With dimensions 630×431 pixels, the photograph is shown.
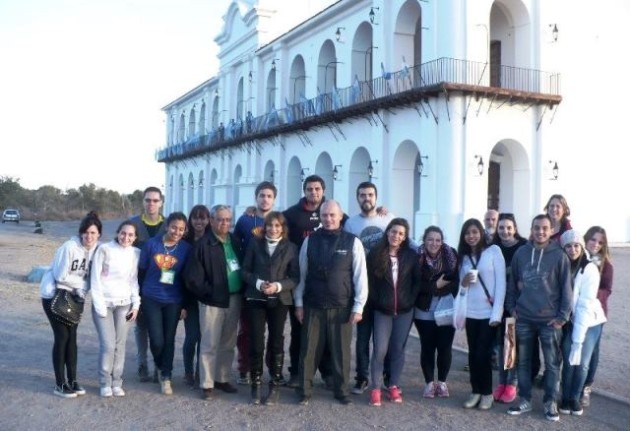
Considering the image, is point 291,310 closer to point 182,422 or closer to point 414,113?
point 182,422

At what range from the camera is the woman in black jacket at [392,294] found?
6.48m

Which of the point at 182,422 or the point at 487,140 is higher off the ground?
the point at 487,140

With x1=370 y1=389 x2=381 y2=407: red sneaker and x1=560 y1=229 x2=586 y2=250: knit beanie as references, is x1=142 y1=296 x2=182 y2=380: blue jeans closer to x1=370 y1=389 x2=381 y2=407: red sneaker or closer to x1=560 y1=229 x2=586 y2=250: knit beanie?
x1=370 y1=389 x2=381 y2=407: red sneaker

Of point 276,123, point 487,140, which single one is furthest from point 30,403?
point 276,123

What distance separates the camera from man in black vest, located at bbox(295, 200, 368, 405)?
20.9 feet

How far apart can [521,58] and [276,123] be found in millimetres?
12132

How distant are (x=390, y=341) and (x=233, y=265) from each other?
1673 millimetres

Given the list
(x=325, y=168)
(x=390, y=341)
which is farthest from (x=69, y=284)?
(x=325, y=168)

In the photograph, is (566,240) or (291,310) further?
(291,310)

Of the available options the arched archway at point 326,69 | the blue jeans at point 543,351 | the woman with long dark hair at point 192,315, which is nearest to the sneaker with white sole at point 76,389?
the woman with long dark hair at point 192,315

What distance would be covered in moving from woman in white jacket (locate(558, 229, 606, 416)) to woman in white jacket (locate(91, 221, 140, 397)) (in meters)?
4.00

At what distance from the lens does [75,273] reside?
652 cm

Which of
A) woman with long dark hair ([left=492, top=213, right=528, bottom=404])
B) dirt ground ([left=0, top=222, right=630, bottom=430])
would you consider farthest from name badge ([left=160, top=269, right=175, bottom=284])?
woman with long dark hair ([left=492, top=213, right=528, bottom=404])

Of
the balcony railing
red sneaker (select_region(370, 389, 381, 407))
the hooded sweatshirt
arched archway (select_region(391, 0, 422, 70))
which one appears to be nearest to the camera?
the hooded sweatshirt
